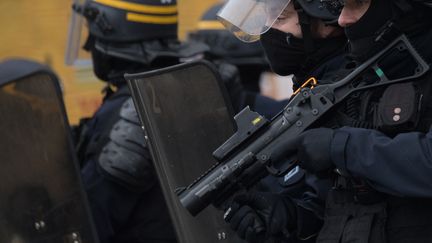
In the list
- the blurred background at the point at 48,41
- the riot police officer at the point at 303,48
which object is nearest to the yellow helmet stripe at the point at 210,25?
the blurred background at the point at 48,41

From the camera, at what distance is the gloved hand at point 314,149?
7.93 feet

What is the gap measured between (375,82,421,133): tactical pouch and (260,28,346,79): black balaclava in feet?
2.02

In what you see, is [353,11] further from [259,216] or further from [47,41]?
[47,41]

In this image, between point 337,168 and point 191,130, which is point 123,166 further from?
A: point 337,168

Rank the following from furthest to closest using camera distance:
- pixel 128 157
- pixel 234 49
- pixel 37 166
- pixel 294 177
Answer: pixel 234 49
pixel 128 157
pixel 37 166
pixel 294 177

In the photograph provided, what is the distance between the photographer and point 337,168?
7.98 ft

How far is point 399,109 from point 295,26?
77 centimetres

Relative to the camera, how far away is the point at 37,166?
332cm

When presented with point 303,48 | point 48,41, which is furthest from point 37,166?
point 48,41

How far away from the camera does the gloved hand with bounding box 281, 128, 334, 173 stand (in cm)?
242

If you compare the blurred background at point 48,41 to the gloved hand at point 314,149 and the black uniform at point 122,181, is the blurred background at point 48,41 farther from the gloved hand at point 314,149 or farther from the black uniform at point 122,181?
the gloved hand at point 314,149

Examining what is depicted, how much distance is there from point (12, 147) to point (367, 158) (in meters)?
1.45

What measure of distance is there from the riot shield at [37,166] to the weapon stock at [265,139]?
828 millimetres

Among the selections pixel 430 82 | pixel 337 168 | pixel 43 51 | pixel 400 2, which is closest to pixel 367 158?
pixel 337 168
